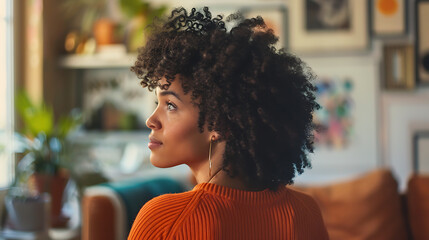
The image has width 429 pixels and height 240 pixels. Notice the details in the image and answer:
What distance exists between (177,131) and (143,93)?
2.96 metres

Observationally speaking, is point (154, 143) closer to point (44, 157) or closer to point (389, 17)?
point (44, 157)

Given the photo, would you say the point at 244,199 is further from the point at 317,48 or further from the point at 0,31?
the point at 0,31

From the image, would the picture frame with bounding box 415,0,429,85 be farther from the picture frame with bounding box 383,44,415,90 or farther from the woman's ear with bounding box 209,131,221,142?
the woman's ear with bounding box 209,131,221,142

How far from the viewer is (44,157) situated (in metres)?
3.20

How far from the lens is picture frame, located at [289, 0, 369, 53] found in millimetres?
3400

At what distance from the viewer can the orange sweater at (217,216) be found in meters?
0.78

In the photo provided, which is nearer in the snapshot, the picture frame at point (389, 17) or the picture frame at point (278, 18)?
the picture frame at point (389, 17)

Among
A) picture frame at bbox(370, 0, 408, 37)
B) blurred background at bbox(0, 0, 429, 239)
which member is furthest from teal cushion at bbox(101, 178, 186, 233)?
picture frame at bbox(370, 0, 408, 37)

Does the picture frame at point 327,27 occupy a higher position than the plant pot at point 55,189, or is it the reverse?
the picture frame at point 327,27

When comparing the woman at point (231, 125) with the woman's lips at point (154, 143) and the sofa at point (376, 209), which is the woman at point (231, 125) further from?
the sofa at point (376, 209)

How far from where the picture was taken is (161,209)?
0.79 metres

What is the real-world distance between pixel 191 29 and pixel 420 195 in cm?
196

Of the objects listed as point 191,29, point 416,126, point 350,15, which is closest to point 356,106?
point 416,126

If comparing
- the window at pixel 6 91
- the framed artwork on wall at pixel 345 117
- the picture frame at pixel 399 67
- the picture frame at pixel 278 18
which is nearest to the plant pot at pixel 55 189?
the window at pixel 6 91
